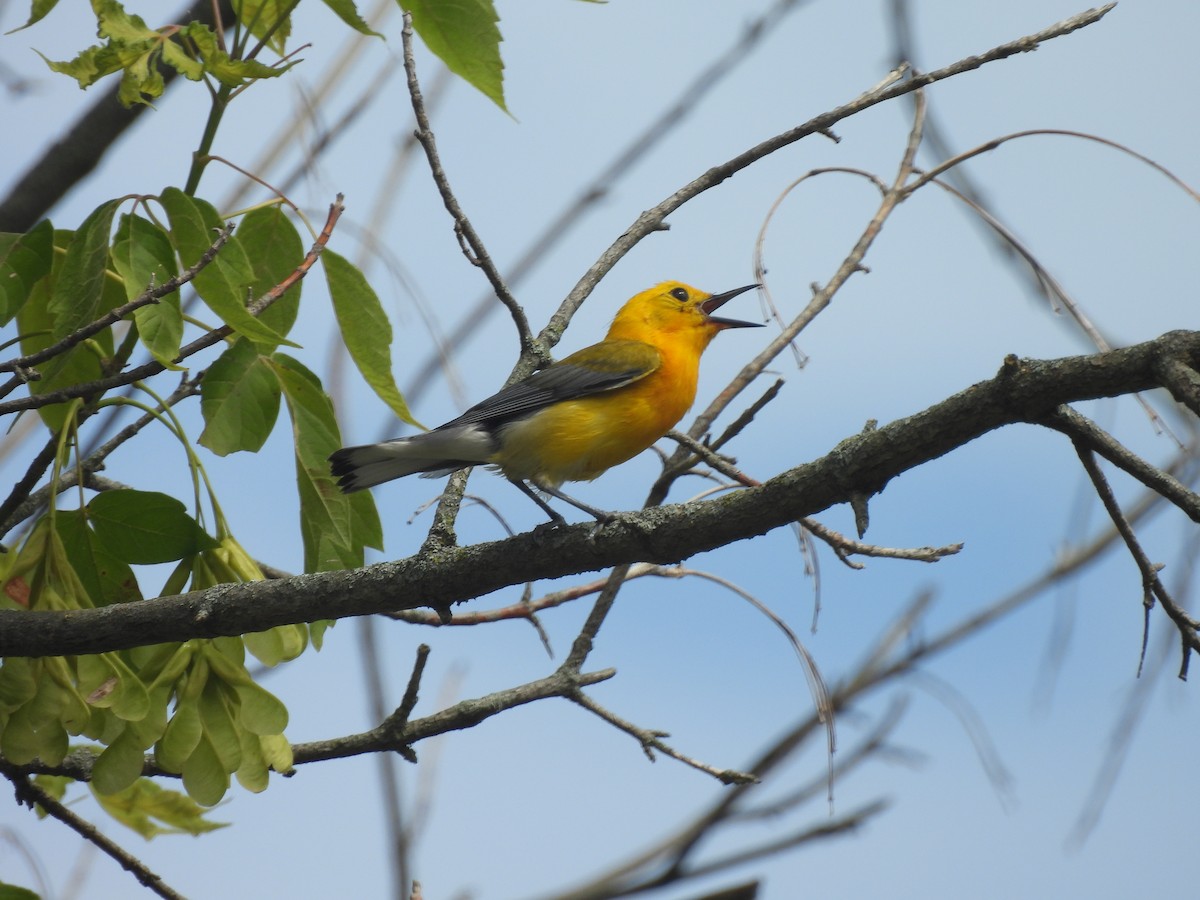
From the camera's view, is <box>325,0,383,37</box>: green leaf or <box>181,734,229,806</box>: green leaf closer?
<box>181,734,229,806</box>: green leaf

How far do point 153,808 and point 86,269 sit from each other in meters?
1.74

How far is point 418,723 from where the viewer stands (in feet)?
12.6

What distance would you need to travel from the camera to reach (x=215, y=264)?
3.07 metres

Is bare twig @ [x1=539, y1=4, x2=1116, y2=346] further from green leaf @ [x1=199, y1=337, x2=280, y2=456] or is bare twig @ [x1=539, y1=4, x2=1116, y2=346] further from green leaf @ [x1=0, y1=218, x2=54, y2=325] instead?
green leaf @ [x1=0, y1=218, x2=54, y2=325]

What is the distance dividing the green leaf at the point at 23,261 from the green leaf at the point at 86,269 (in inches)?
6.9

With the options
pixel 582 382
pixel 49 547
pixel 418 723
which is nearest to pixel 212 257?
pixel 49 547

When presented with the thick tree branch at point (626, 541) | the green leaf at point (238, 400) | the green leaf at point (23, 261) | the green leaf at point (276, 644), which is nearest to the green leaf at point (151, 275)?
the green leaf at point (23, 261)

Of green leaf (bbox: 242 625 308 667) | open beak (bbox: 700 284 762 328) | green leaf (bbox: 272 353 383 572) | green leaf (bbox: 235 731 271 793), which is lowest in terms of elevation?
green leaf (bbox: 235 731 271 793)

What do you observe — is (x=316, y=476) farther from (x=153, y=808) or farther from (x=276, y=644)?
(x=153, y=808)

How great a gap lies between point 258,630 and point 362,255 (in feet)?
7.64

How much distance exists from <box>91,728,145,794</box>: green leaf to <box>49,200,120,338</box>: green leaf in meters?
1.11

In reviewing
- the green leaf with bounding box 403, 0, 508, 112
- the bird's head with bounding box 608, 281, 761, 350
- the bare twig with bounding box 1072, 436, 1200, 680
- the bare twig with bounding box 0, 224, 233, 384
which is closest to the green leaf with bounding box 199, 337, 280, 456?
the bare twig with bounding box 0, 224, 233, 384

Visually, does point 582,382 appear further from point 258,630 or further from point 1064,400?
point 1064,400

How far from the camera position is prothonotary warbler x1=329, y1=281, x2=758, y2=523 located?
16.6 feet
